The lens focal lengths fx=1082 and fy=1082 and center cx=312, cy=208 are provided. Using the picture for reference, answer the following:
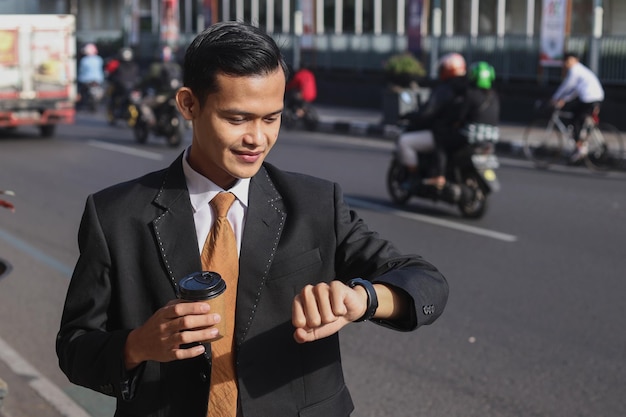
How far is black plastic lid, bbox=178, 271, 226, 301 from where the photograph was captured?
1.78 meters

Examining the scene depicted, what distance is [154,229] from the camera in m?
2.16

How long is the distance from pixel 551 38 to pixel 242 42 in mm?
20943

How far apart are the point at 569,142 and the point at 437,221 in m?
5.46

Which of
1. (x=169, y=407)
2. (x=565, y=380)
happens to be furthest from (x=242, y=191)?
(x=565, y=380)

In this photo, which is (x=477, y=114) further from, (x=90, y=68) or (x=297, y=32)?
(x=297, y=32)

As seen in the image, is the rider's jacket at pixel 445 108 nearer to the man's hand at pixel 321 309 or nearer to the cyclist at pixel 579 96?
the cyclist at pixel 579 96

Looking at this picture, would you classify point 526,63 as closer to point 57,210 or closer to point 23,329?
point 57,210

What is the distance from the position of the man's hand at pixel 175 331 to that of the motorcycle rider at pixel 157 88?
15.9 metres

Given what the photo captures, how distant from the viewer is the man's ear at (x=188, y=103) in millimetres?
2154

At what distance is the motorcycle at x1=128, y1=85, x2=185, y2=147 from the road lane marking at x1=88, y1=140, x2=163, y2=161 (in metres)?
0.51

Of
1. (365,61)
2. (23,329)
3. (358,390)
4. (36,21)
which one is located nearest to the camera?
(358,390)

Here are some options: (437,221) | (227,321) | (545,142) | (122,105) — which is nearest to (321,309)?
(227,321)

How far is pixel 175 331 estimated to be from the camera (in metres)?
1.84

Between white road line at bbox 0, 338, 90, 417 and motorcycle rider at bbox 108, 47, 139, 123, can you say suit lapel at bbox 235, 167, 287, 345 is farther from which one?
motorcycle rider at bbox 108, 47, 139, 123
